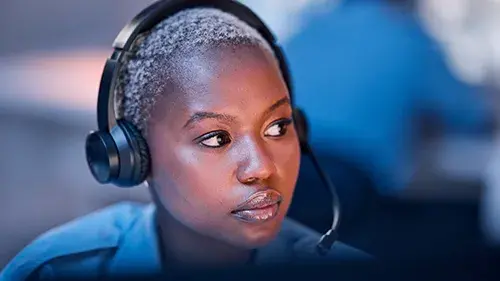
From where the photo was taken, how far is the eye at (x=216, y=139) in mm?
719

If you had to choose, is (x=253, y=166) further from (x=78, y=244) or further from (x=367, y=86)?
(x=367, y=86)

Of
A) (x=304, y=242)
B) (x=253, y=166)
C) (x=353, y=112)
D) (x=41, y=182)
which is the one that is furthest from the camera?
(x=353, y=112)

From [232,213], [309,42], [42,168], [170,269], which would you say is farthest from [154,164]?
[309,42]

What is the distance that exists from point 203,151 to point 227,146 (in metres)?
0.02

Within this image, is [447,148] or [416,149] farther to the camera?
[447,148]

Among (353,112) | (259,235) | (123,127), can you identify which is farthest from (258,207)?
(353,112)

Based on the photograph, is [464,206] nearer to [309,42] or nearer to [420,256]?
[309,42]

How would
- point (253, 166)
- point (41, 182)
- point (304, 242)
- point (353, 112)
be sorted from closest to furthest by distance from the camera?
point (253, 166), point (304, 242), point (41, 182), point (353, 112)

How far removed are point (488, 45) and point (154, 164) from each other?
2.17 m

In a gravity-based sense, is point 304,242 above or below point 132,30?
below

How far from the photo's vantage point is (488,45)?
2.73 meters

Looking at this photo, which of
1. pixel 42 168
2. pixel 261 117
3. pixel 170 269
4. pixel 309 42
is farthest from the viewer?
pixel 309 42

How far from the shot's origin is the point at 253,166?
71cm

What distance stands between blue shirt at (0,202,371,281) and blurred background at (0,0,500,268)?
4 centimetres
